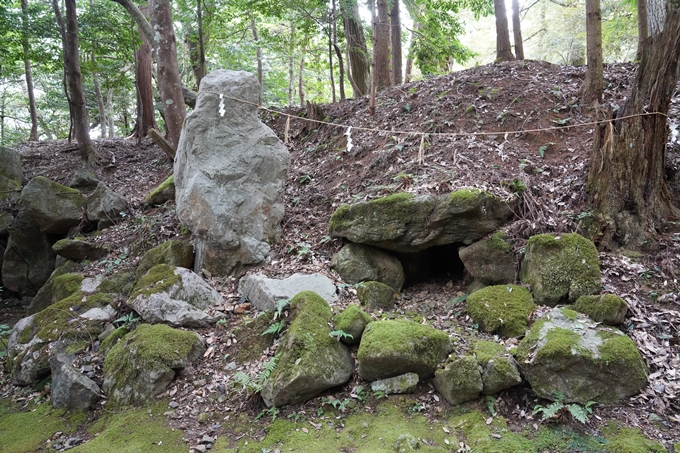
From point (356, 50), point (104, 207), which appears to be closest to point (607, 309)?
point (104, 207)

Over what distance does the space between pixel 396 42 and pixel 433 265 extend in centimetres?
905

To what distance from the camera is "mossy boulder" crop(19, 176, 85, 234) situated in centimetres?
902

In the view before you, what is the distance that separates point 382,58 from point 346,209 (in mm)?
7250

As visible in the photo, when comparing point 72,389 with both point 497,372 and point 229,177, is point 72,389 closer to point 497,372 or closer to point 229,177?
point 229,177

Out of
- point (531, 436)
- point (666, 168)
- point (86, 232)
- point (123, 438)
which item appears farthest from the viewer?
point (86, 232)

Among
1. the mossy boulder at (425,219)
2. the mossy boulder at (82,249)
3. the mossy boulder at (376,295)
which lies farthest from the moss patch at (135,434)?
the mossy boulder at (82,249)

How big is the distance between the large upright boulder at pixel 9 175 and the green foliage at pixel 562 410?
1188 cm

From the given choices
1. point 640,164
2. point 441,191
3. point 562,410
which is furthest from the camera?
point 441,191

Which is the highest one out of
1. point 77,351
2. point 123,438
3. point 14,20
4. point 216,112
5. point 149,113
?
point 14,20

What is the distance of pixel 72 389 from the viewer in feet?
15.5

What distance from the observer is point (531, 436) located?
144 inches

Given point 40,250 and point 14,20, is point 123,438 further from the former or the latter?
point 14,20

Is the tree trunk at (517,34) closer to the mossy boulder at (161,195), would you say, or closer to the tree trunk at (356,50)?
the tree trunk at (356,50)

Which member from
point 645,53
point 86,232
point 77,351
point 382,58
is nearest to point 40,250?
point 86,232
